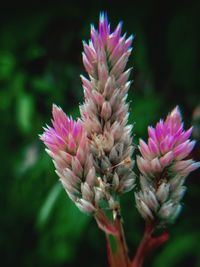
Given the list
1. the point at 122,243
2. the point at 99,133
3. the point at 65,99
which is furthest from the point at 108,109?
the point at 65,99

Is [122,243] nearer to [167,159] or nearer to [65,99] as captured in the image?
[167,159]

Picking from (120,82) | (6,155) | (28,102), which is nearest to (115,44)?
(120,82)

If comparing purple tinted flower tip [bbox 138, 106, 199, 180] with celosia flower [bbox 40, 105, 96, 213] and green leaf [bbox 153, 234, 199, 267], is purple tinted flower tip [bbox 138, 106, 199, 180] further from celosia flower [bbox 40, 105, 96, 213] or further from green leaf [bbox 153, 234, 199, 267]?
green leaf [bbox 153, 234, 199, 267]

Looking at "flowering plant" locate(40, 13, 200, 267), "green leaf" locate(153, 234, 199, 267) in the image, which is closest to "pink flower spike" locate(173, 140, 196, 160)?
"flowering plant" locate(40, 13, 200, 267)

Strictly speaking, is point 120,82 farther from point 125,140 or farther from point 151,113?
point 151,113

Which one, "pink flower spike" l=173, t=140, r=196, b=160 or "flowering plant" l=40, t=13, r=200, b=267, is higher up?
"flowering plant" l=40, t=13, r=200, b=267

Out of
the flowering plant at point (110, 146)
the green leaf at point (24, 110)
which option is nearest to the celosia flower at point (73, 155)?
the flowering plant at point (110, 146)
